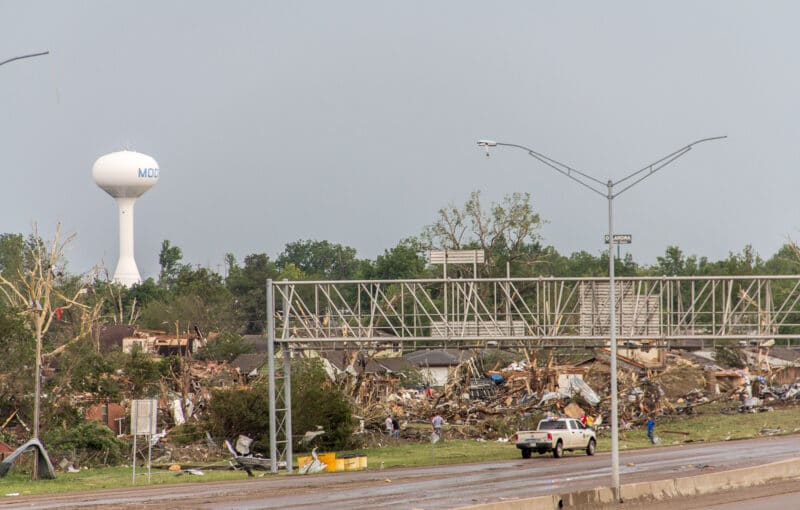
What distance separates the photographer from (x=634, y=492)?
27.8 metres

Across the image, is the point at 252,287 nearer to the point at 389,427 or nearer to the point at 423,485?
the point at 389,427

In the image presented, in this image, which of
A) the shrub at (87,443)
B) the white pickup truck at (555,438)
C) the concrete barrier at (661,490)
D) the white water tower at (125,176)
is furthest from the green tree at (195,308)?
the concrete barrier at (661,490)

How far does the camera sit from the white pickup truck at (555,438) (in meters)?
48.6

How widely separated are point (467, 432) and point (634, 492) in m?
35.7

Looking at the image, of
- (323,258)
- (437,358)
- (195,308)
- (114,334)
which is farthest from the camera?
(323,258)

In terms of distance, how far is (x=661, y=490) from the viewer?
28875mm

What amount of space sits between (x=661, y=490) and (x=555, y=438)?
1976 centimetres

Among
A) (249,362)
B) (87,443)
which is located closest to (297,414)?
(87,443)

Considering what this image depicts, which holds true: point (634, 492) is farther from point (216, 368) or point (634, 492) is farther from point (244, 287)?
point (244, 287)

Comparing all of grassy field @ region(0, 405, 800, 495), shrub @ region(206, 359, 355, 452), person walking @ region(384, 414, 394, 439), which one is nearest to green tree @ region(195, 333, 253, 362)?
person walking @ region(384, 414, 394, 439)

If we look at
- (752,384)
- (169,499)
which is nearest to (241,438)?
(169,499)

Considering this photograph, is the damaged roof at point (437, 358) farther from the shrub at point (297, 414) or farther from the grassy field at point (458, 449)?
the shrub at point (297, 414)

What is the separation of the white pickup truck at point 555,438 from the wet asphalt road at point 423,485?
0.55 metres

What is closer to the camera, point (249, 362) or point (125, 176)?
point (249, 362)
